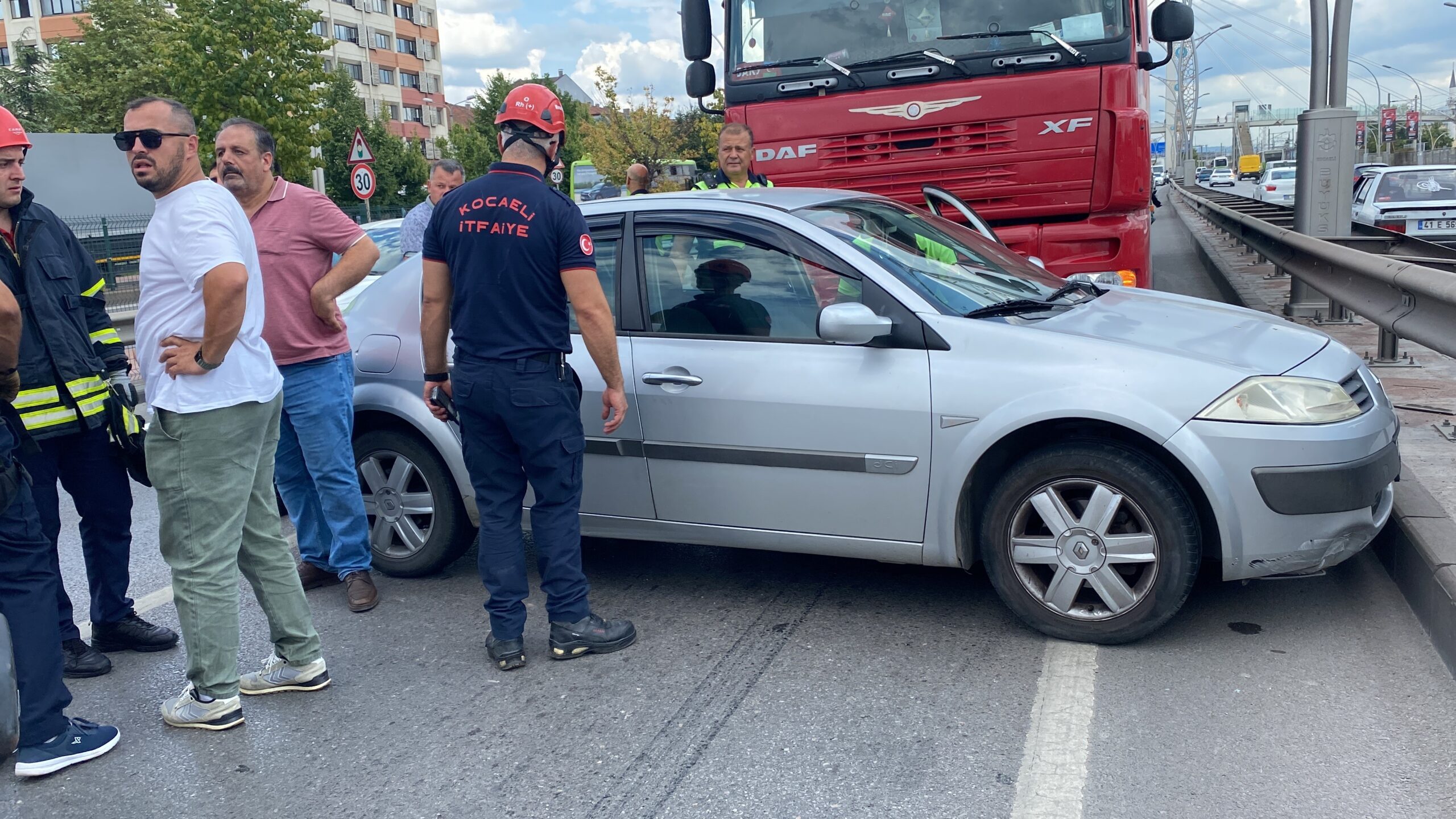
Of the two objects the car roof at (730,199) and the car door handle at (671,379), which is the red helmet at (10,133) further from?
the car door handle at (671,379)

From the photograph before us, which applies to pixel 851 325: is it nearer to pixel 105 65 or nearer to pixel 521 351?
pixel 521 351

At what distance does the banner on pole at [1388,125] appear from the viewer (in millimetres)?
87356

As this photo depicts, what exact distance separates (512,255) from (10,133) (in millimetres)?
1616

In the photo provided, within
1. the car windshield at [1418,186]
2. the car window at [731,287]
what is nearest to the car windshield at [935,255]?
the car window at [731,287]

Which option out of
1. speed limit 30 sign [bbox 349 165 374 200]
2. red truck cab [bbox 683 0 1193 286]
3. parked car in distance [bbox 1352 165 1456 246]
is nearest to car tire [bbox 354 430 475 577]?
red truck cab [bbox 683 0 1193 286]

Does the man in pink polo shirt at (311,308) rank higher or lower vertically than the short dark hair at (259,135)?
lower

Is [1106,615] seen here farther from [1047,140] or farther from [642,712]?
[1047,140]

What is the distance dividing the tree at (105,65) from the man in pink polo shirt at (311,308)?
39.9 metres

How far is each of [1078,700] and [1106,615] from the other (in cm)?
45

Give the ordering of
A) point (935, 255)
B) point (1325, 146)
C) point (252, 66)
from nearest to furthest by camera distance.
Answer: point (935, 255) < point (1325, 146) < point (252, 66)

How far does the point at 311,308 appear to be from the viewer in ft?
15.2

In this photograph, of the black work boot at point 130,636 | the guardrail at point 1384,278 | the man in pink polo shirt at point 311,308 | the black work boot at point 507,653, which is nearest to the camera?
the black work boot at point 507,653

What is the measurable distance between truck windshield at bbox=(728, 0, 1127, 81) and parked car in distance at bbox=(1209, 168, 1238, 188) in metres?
63.9

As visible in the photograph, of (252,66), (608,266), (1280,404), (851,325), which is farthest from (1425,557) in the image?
(252,66)
